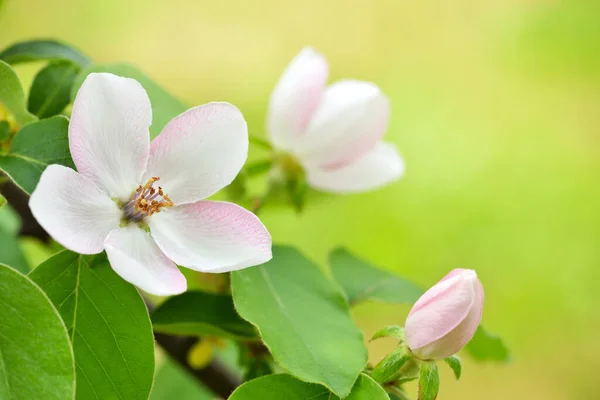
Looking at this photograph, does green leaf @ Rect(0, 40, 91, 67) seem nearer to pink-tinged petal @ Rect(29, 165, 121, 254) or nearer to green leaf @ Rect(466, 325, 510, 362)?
pink-tinged petal @ Rect(29, 165, 121, 254)

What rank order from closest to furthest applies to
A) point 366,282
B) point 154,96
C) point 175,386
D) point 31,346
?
point 31,346
point 154,96
point 366,282
point 175,386

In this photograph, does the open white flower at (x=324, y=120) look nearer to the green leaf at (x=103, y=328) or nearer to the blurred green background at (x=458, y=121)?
the green leaf at (x=103, y=328)

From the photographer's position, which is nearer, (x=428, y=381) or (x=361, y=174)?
(x=428, y=381)

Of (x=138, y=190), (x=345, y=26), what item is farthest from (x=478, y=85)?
(x=138, y=190)

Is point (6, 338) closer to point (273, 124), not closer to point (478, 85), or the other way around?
point (273, 124)

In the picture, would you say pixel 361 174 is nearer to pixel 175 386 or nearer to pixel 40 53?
pixel 40 53

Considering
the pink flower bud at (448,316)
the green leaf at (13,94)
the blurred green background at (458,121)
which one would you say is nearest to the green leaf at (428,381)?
the pink flower bud at (448,316)

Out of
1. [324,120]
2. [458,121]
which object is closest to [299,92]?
[324,120]
